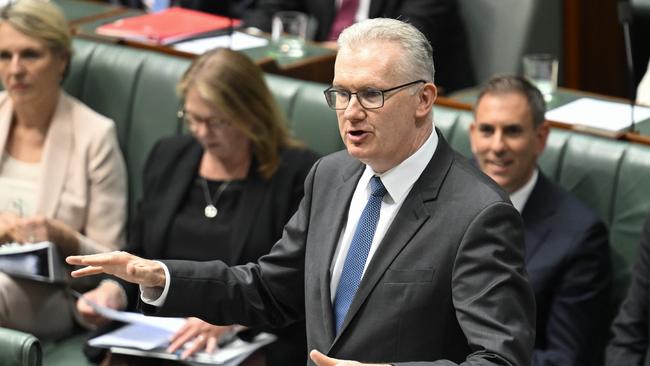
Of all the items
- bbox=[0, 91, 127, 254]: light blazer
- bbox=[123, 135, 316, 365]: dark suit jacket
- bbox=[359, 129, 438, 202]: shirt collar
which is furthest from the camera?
bbox=[0, 91, 127, 254]: light blazer

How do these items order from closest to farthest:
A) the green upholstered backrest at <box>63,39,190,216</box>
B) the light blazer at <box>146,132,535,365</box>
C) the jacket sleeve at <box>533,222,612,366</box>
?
the light blazer at <box>146,132,535,365</box>, the jacket sleeve at <box>533,222,612,366</box>, the green upholstered backrest at <box>63,39,190,216</box>

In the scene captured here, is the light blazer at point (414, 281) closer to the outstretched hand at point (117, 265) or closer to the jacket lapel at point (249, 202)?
the outstretched hand at point (117, 265)

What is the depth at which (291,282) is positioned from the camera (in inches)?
77.2

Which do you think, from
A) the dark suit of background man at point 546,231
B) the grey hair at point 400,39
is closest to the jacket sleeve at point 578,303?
the dark suit of background man at point 546,231

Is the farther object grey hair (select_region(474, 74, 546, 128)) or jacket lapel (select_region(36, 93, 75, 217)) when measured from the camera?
jacket lapel (select_region(36, 93, 75, 217))

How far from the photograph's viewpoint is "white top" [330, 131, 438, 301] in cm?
183

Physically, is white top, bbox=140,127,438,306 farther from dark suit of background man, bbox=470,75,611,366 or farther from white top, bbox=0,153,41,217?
white top, bbox=0,153,41,217

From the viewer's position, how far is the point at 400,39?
1.75m

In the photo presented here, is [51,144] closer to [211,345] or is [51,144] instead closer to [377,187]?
[211,345]

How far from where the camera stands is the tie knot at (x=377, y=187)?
1857 mm

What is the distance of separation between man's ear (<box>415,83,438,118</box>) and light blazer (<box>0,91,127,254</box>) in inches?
65.8

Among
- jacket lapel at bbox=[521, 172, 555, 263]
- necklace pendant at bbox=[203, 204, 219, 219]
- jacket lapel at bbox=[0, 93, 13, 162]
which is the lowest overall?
necklace pendant at bbox=[203, 204, 219, 219]

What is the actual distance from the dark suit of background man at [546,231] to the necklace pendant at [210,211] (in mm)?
702

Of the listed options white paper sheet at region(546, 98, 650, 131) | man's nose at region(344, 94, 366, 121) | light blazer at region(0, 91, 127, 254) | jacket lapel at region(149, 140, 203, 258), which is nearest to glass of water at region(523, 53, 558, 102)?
white paper sheet at region(546, 98, 650, 131)
